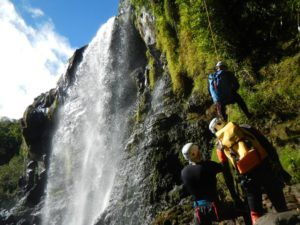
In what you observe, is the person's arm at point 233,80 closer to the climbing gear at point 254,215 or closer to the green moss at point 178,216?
the green moss at point 178,216

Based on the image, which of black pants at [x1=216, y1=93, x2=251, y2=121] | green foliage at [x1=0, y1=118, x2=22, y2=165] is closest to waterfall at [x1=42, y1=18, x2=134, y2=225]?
black pants at [x1=216, y1=93, x2=251, y2=121]

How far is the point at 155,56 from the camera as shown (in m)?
22.6

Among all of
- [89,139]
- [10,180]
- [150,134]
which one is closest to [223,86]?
[150,134]

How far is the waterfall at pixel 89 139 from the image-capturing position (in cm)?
2386

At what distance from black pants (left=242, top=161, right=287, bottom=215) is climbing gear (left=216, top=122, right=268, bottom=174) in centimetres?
13

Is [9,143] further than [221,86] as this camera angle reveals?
Yes

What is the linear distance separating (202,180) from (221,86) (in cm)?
454

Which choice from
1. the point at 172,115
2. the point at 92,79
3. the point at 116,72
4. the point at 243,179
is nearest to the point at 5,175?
the point at 92,79

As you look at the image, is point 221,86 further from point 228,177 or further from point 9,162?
point 9,162

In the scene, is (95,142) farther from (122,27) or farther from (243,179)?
(243,179)

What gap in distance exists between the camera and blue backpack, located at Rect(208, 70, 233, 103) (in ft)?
32.8

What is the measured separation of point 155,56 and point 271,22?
9.45 meters

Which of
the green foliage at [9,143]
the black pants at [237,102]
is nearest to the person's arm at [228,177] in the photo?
the black pants at [237,102]

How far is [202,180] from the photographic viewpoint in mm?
5949
